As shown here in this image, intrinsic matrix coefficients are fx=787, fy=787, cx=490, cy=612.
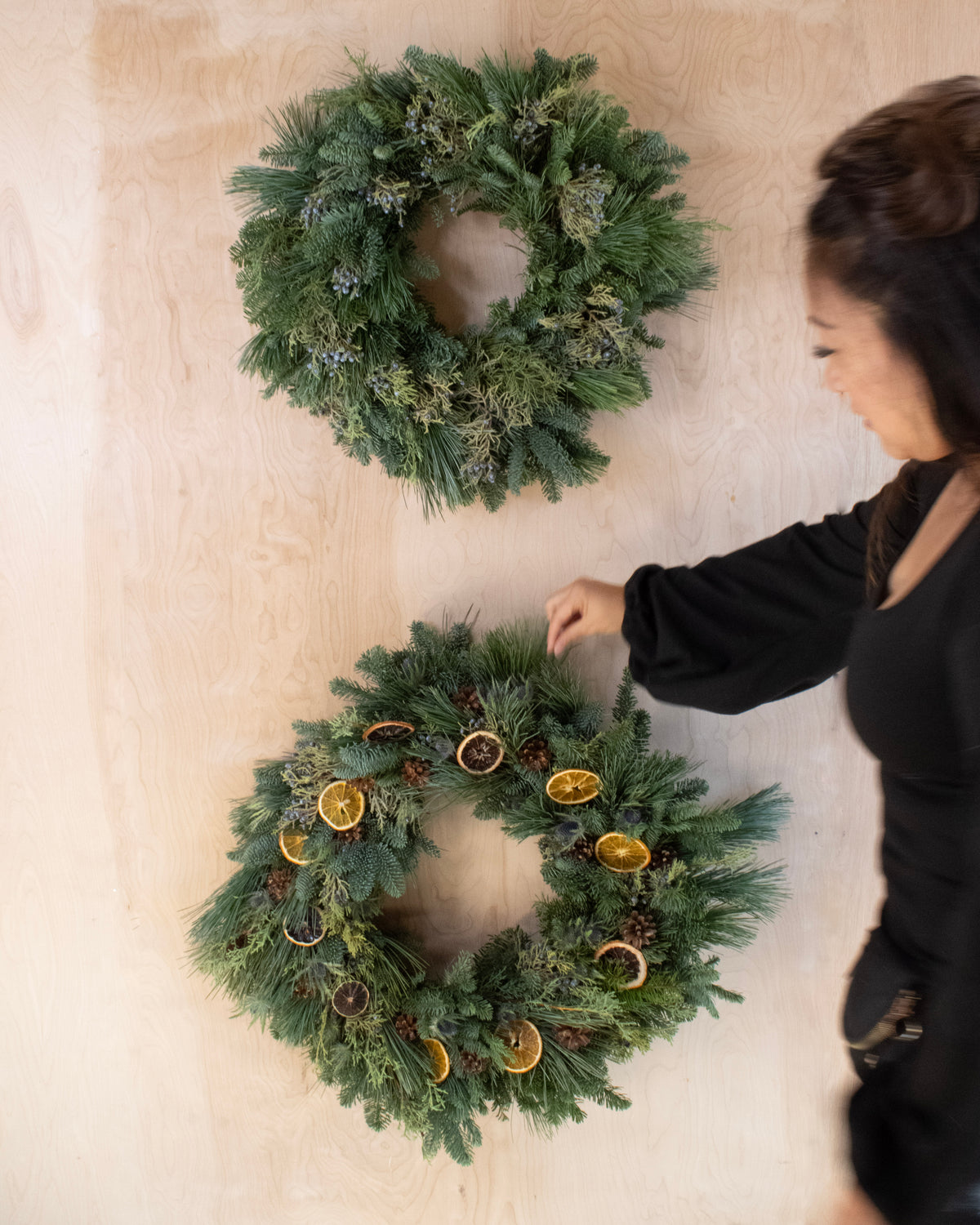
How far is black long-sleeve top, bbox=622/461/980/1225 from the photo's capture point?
54cm

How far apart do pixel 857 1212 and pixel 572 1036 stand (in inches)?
19.7

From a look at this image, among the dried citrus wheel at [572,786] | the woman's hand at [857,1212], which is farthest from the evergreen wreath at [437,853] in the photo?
the woman's hand at [857,1212]

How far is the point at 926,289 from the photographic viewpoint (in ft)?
1.80

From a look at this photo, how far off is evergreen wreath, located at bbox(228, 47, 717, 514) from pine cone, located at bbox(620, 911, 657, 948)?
0.59m

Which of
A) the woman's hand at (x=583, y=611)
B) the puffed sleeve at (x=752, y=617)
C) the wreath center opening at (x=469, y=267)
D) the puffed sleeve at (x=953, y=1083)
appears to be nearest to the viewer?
the puffed sleeve at (x=953, y=1083)

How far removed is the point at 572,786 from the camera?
1.05 metres

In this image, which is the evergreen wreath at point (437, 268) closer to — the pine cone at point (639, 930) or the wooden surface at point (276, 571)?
the wooden surface at point (276, 571)

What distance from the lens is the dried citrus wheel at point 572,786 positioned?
1.04 m

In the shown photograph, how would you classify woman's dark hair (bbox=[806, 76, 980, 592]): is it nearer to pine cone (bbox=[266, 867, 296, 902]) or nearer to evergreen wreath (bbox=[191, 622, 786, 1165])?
evergreen wreath (bbox=[191, 622, 786, 1165])

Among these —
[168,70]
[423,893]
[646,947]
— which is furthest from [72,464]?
[646,947]

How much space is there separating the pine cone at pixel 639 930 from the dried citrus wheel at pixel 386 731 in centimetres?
39

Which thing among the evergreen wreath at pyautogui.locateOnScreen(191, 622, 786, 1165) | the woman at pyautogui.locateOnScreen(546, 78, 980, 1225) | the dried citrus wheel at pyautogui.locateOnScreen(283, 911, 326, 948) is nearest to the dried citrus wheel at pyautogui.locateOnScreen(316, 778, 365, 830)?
the evergreen wreath at pyautogui.locateOnScreen(191, 622, 786, 1165)

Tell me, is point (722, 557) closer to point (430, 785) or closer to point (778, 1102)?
point (430, 785)

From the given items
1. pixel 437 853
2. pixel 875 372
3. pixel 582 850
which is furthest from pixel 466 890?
pixel 875 372
